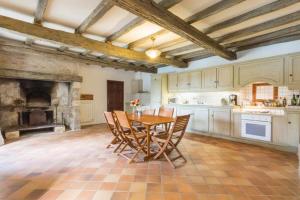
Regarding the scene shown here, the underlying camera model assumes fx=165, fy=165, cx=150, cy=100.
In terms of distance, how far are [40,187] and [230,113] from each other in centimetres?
422

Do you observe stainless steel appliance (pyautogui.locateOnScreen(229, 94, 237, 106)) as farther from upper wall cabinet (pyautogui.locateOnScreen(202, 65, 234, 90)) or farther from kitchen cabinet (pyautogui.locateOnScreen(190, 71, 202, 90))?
kitchen cabinet (pyautogui.locateOnScreen(190, 71, 202, 90))

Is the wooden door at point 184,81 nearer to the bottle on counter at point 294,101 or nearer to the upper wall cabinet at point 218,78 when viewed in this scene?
the upper wall cabinet at point 218,78

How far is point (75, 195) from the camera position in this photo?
193cm

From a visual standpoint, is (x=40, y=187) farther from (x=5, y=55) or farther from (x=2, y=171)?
(x=5, y=55)

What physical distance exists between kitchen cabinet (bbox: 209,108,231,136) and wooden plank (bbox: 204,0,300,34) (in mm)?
2235

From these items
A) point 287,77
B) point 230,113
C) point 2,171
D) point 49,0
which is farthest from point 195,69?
point 2,171

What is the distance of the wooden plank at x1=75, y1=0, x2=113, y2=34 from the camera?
7.90 ft

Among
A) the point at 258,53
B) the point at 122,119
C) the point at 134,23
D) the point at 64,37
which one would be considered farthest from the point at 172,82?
the point at 64,37

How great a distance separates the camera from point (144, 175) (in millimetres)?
2420

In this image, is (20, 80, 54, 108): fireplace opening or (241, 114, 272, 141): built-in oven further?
(20, 80, 54, 108): fireplace opening

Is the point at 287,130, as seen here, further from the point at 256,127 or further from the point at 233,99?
the point at 233,99

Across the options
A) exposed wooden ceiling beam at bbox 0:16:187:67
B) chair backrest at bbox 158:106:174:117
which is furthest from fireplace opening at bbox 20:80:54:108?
chair backrest at bbox 158:106:174:117

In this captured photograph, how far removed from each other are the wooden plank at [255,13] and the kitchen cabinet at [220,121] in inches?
88.0

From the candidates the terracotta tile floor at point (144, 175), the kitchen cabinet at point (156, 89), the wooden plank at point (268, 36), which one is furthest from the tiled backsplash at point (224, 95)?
the terracotta tile floor at point (144, 175)
